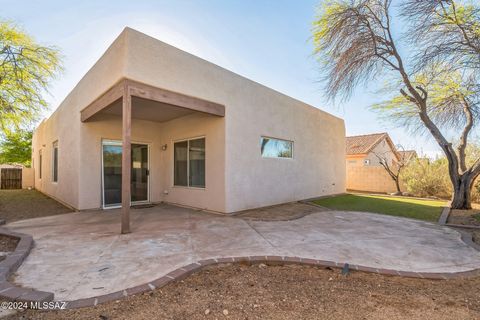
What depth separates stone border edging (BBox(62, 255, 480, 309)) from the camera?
→ 245cm

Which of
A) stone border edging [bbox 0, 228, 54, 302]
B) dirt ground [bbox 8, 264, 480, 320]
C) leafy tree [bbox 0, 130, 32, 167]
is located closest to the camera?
dirt ground [bbox 8, 264, 480, 320]

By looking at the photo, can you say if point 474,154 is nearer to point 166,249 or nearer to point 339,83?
point 339,83

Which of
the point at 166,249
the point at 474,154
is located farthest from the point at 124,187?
the point at 474,154

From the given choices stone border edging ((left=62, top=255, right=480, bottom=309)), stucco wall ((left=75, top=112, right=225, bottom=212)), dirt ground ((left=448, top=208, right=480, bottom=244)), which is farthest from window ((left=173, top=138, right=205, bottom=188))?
dirt ground ((left=448, top=208, right=480, bottom=244))

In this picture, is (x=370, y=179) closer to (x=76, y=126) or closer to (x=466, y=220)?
(x=466, y=220)

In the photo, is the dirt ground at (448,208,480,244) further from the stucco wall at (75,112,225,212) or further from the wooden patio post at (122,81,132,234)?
the wooden patio post at (122,81,132,234)

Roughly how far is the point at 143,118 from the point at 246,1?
5.03 meters

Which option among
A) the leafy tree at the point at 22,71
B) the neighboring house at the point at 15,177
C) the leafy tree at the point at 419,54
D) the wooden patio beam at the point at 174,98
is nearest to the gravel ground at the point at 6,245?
the wooden patio beam at the point at 174,98

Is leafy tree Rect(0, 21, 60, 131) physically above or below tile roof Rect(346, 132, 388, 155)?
above

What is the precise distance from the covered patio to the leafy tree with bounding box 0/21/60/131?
5.19 metres

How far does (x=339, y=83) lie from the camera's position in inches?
311

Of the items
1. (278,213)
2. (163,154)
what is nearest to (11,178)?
(163,154)

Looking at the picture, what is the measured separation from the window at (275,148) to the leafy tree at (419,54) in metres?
2.32

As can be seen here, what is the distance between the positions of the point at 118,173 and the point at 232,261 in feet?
20.1
